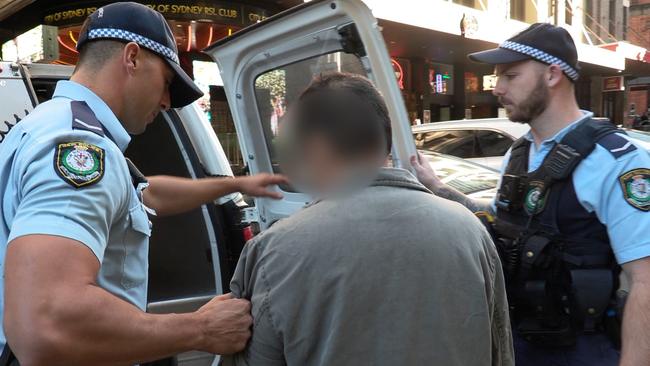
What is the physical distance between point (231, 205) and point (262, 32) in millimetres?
1034

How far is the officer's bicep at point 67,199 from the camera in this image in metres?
1.16

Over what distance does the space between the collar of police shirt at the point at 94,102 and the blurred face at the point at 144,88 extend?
0.08 meters

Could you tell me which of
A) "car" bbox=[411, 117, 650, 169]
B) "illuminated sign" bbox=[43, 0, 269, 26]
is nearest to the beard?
"car" bbox=[411, 117, 650, 169]

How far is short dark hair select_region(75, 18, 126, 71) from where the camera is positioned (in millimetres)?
1536

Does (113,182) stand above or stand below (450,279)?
above

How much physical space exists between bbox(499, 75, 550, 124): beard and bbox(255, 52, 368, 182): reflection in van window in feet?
2.06

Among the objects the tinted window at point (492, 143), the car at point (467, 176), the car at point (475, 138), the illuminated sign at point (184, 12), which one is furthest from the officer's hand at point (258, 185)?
the illuminated sign at point (184, 12)

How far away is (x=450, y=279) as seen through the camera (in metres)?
1.17

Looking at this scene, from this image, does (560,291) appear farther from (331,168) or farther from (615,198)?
(331,168)

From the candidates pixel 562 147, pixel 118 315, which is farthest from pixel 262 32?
pixel 118 315

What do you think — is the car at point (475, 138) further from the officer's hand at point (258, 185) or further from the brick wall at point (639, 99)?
the brick wall at point (639, 99)

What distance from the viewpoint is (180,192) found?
2.31m

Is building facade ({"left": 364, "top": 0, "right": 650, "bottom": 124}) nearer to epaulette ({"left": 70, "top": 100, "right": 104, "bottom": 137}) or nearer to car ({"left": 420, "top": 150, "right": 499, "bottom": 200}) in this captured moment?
car ({"left": 420, "top": 150, "right": 499, "bottom": 200})

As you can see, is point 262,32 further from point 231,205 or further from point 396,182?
point 396,182
